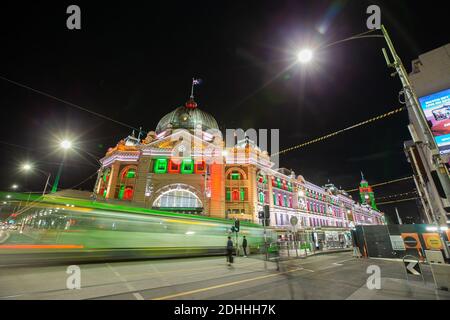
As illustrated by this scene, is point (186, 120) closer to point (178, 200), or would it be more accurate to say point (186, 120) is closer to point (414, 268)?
point (178, 200)

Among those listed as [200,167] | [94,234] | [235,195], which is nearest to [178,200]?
[200,167]

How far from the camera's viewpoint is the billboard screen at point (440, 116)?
13031 millimetres

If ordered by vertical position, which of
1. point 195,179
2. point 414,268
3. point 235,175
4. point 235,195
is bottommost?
point 414,268

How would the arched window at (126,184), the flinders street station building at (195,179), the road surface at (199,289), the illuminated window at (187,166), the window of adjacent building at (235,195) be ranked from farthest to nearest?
the window of adjacent building at (235,195) < the illuminated window at (187,166) < the arched window at (126,184) < the flinders street station building at (195,179) < the road surface at (199,289)

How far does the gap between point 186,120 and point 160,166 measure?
15.3 m

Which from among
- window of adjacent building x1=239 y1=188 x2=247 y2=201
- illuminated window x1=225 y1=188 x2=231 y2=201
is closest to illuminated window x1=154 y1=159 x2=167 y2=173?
illuminated window x1=225 y1=188 x2=231 y2=201

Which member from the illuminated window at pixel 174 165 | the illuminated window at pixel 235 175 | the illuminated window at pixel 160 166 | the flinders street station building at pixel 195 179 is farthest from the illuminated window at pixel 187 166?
the illuminated window at pixel 235 175

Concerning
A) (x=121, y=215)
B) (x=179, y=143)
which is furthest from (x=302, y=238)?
(x=121, y=215)

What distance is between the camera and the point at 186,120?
48281 millimetres

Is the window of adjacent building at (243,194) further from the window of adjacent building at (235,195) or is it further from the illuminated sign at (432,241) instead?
the illuminated sign at (432,241)

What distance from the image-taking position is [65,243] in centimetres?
1088

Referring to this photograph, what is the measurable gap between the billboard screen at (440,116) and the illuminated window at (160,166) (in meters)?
34.4

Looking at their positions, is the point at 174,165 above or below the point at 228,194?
above

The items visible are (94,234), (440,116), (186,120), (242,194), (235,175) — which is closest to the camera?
(94,234)
